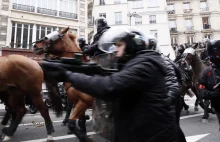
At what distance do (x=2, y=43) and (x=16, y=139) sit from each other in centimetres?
1323

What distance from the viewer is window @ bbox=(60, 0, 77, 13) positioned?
63.0ft

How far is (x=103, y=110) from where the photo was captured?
176 cm

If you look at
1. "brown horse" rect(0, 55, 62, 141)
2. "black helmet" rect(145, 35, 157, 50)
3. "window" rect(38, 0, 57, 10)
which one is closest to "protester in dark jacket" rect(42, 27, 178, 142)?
"black helmet" rect(145, 35, 157, 50)

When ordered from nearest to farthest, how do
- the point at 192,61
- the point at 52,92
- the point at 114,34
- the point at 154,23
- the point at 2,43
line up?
1. the point at 114,34
2. the point at 52,92
3. the point at 192,61
4. the point at 2,43
5. the point at 154,23

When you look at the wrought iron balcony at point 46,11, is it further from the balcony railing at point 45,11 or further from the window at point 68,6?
the window at point 68,6

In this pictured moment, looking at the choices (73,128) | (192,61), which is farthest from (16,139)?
(192,61)

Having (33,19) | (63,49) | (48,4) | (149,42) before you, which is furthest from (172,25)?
(149,42)

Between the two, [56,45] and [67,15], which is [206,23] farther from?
[56,45]

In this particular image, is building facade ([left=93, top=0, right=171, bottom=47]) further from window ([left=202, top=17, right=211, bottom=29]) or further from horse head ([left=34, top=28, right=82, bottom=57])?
horse head ([left=34, top=28, right=82, bottom=57])

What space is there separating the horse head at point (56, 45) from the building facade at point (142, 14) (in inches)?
1031

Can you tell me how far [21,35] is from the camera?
17.2m

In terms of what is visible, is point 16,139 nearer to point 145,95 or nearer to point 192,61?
A: point 145,95

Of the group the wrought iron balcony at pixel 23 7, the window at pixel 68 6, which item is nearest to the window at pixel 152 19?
the window at pixel 68 6

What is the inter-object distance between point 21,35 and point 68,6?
16.4ft
